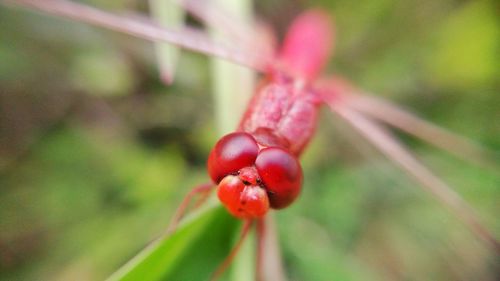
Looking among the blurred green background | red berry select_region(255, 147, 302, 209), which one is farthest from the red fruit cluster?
the blurred green background

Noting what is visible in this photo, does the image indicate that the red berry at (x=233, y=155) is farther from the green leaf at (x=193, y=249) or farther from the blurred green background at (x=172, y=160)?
the blurred green background at (x=172, y=160)

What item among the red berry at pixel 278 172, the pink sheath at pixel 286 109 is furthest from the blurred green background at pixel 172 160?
the red berry at pixel 278 172

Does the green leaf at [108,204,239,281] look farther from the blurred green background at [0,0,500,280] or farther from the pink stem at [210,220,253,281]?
the blurred green background at [0,0,500,280]

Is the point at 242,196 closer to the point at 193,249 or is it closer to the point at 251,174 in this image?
the point at 251,174

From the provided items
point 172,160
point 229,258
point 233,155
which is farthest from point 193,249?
point 172,160

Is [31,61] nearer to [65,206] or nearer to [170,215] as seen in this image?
[65,206]

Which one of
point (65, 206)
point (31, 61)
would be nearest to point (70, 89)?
point (31, 61)
